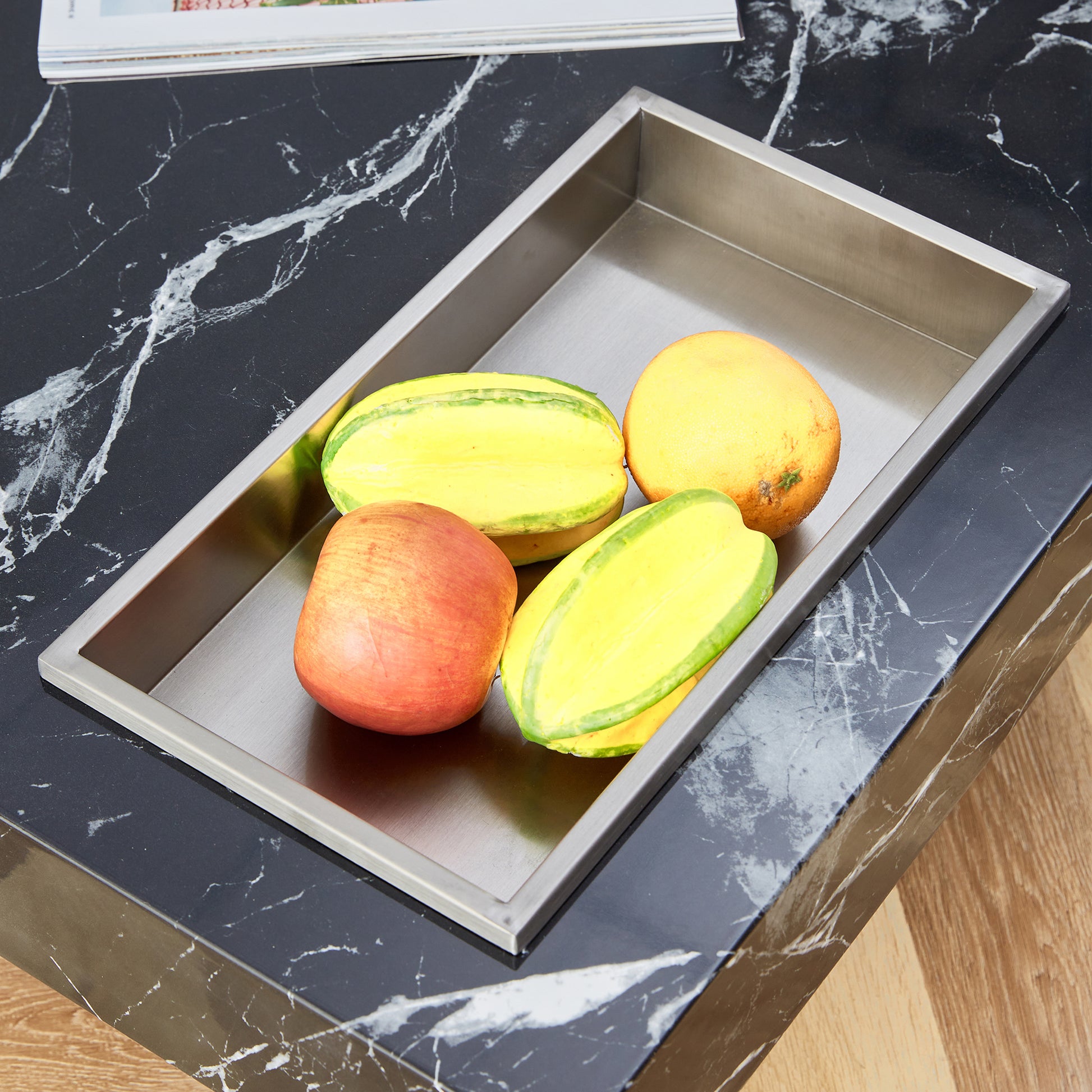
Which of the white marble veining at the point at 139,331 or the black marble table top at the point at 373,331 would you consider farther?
the white marble veining at the point at 139,331

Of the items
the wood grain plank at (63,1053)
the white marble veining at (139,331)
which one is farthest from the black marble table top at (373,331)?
the wood grain plank at (63,1053)

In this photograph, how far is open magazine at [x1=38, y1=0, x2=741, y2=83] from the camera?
91cm

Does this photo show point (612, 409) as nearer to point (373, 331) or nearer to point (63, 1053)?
point (373, 331)

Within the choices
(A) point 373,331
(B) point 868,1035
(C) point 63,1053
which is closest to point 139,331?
(A) point 373,331

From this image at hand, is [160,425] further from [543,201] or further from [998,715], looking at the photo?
[998,715]

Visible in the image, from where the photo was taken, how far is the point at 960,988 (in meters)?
1.01

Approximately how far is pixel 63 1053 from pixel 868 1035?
1.93ft

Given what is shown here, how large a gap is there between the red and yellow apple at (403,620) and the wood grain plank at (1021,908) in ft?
1.95

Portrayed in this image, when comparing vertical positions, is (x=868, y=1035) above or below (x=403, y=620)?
below

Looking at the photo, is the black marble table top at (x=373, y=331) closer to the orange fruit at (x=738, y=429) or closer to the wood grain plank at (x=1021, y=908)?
the orange fruit at (x=738, y=429)

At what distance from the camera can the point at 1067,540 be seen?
71 cm

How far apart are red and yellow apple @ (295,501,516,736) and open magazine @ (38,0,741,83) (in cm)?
45

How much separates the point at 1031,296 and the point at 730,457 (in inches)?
9.4

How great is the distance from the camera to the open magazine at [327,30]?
2.97 feet
